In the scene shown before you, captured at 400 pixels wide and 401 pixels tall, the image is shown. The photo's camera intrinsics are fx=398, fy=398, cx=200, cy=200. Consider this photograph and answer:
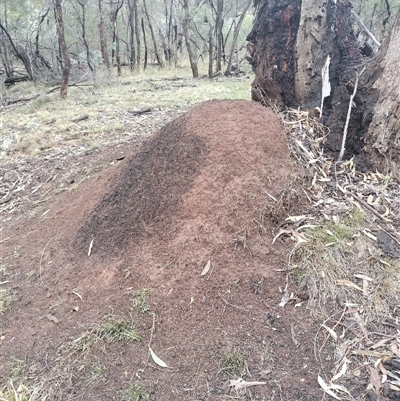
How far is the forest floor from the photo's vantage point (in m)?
1.90

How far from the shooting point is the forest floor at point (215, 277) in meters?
1.90

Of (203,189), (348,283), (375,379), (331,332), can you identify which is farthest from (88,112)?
(375,379)

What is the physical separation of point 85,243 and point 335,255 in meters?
1.67

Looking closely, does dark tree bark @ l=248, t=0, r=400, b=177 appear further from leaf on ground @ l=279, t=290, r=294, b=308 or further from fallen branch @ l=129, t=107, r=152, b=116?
fallen branch @ l=129, t=107, r=152, b=116

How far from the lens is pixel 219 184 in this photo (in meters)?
2.60

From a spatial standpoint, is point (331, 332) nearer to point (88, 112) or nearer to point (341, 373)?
point (341, 373)

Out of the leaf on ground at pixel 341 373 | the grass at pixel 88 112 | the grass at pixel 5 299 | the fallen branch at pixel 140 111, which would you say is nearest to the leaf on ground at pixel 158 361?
the leaf on ground at pixel 341 373

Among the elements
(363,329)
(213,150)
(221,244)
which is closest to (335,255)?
(363,329)

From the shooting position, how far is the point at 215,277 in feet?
7.39

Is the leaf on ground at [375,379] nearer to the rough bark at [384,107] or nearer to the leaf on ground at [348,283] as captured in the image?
the leaf on ground at [348,283]

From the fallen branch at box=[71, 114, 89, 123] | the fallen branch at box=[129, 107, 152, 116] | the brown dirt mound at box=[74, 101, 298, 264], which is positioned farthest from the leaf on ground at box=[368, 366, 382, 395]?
the fallen branch at box=[71, 114, 89, 123]

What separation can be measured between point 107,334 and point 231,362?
0.69 m

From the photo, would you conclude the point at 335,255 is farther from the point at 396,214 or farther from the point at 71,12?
the point at 71,12

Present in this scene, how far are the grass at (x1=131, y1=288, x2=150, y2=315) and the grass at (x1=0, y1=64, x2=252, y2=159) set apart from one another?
12.7 ft
